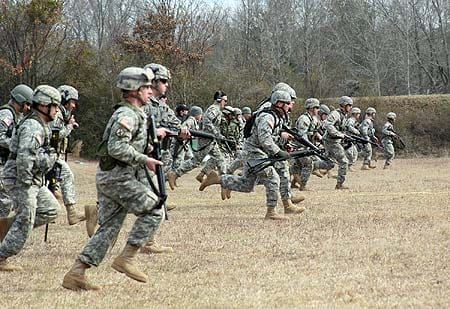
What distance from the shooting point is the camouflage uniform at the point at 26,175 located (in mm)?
7141

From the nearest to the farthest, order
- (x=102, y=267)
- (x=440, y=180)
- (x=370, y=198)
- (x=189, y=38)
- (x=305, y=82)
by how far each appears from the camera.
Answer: (x=102, y=267)
(x=370, y=198)
(x=440, y=180)
(x=189, y=38)
(x=305, y=82)

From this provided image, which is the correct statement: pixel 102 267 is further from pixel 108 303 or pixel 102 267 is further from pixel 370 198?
pixel 370 198

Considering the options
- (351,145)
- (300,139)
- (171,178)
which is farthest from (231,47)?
(300,139)

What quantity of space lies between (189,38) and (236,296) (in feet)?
97.9

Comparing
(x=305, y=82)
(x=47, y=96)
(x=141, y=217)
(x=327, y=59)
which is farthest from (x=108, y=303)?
(x=327, y=59)

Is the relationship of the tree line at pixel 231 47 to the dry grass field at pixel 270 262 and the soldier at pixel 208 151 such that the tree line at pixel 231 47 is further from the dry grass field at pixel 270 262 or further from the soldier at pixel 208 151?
the dry grass field at pixel 270 262

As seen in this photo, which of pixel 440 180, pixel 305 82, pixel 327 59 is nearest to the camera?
pixel 440 180

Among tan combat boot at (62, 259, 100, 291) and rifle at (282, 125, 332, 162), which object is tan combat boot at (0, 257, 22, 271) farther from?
rifle at (282, 125, 332, 162)

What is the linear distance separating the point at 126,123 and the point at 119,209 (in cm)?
77

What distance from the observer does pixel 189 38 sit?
116 feet

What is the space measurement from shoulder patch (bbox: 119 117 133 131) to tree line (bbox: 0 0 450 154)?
2338cm

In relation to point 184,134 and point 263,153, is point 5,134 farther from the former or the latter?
point 263,153

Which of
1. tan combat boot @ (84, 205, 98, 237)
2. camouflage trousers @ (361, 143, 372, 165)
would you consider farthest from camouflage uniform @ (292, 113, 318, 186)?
camouflage trousers @ (361, 143, 372, 165)

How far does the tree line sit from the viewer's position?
32.4m
